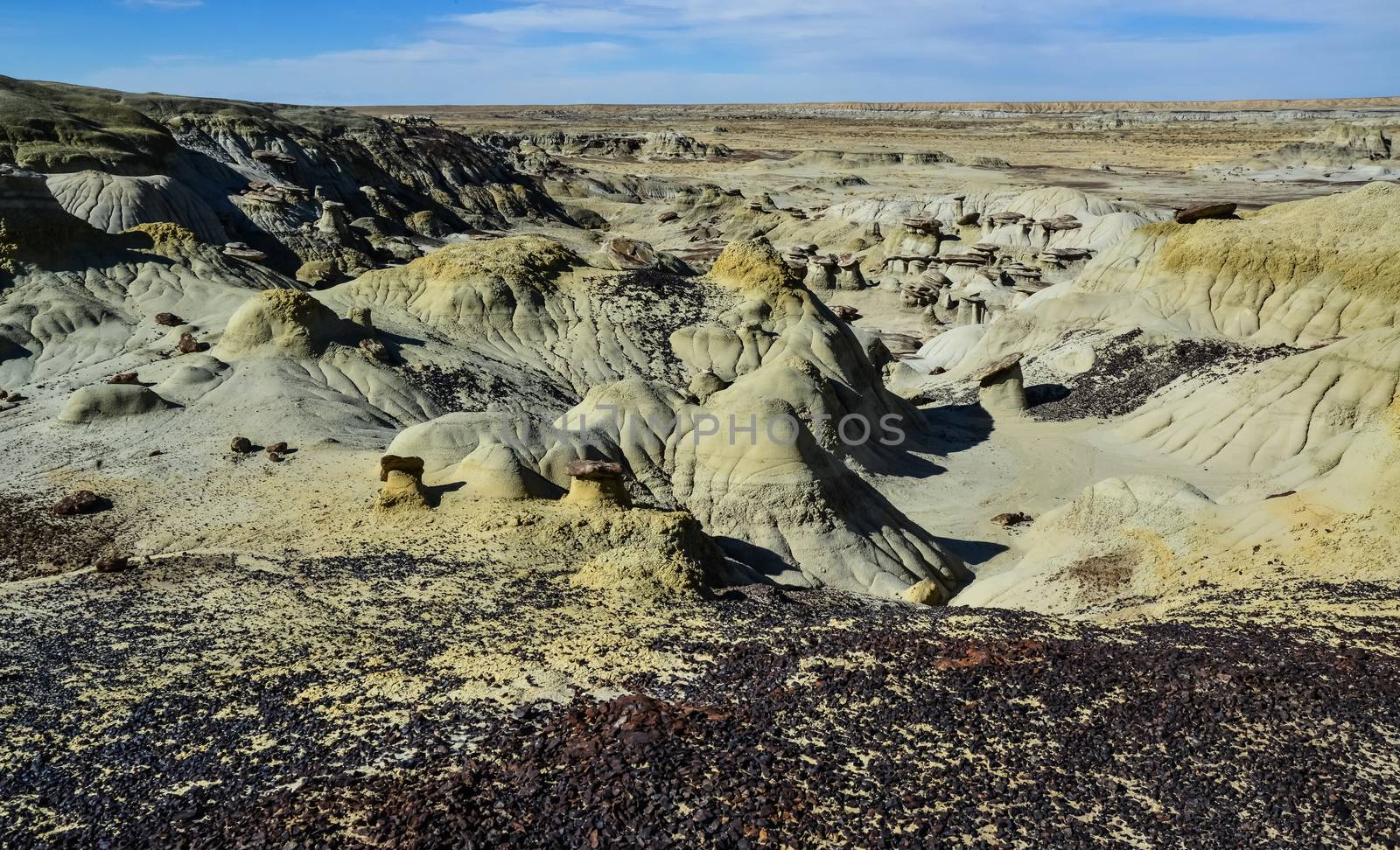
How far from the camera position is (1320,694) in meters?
8.59

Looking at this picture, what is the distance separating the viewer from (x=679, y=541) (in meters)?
12.8

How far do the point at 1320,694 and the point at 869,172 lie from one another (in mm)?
93297

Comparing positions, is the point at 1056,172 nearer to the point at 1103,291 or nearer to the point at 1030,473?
the point at 1103,291

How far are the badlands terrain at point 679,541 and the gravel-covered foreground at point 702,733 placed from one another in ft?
0.13

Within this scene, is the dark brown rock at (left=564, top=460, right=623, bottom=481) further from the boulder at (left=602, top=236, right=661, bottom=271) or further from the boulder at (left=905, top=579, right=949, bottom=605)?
the boulder at (left=602, top=236, right=661, bottom=271)

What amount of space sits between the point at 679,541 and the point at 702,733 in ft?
15.9

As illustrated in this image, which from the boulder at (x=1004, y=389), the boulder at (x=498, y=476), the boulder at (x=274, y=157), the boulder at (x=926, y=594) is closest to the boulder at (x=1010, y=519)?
the boulder at (x=926, y=594)

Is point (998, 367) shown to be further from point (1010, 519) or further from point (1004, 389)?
point (1010, 519)

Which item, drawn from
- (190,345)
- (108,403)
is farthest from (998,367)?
(108,403)

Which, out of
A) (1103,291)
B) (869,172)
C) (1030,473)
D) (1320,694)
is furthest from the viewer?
(869,172)

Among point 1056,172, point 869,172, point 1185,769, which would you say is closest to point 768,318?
point 1185,769

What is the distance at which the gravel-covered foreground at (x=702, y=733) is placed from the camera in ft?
23.0

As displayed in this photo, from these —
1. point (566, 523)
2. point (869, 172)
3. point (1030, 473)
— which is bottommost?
point (1030, 473)

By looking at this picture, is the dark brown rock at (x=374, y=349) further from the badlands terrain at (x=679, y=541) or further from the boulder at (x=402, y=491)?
the boulder at (x=402, y=491)
